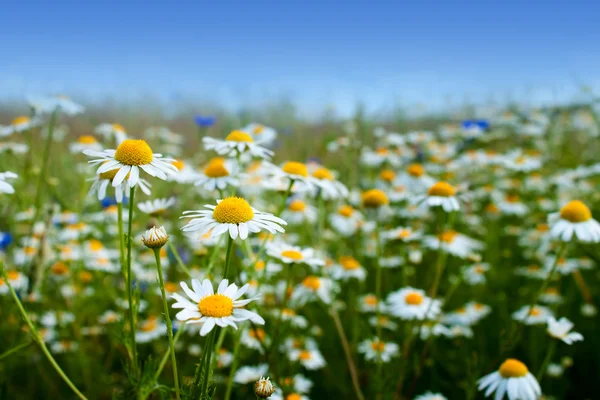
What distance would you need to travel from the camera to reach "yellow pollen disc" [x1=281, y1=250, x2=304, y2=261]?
230 cm

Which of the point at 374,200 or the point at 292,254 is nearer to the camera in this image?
the point at 292,254

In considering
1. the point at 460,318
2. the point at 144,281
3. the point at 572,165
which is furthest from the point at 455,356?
the point at 572,165

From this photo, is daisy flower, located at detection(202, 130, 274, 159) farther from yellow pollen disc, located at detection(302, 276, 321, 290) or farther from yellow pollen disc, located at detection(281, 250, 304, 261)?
yellow pollen disc, located at detection(302, 276, 321, 290)

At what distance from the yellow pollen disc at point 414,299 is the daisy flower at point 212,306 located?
6.05ft

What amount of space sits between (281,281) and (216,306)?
2791 millimetres

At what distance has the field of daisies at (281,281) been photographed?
5.51ft

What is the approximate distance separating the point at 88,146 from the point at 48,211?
112 centimetres

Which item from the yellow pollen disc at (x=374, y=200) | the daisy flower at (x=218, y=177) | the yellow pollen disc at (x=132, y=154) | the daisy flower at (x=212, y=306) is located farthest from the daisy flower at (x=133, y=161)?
the yellow pollen disc at (x=374, y=200)

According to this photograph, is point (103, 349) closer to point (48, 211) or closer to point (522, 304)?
point (48, 211)

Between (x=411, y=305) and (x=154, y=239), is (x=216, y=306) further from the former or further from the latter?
(x=411, y=305)

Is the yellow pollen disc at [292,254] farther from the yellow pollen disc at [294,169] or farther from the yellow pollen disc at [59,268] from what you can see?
the yellow pollen disc at [59,268]

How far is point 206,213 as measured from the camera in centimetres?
162

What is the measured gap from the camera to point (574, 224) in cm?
264

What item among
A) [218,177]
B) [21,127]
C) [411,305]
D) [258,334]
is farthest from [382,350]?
[21,127]
